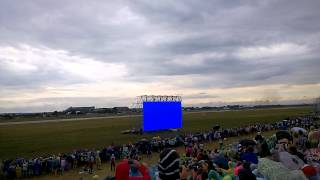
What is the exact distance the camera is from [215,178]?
6.64 meters

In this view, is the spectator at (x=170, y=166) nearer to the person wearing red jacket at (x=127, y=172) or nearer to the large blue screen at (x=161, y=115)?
the person wearing red jacket at (x=127, y=172)

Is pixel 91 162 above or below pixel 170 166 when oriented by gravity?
below

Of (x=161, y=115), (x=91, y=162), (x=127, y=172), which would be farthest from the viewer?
(x=161, y=115)

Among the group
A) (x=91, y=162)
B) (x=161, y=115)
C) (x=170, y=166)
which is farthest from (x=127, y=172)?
(x=161, y=115)

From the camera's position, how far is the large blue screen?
3659 cm

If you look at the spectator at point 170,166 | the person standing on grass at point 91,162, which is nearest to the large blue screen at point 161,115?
the person standing on grass at point 91,162

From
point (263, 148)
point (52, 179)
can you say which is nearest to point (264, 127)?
point (52, 179)

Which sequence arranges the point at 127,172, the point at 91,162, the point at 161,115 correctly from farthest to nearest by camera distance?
the point at 161,115 < the point at 91,162 < the point at 127,172

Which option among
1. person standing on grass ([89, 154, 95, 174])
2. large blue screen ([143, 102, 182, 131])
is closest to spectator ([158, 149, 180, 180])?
person standing on grass ([89, 154, 95, 174])

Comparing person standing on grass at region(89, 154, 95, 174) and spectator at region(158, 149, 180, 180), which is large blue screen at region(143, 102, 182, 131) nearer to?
person standing on grass at region(89, 154, 95, 174)

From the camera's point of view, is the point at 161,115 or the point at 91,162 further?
the point at 161,115

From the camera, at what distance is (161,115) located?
124 ft

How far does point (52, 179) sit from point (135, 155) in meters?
6.68

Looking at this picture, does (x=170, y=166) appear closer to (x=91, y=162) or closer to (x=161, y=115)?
(x=91, y=162)
